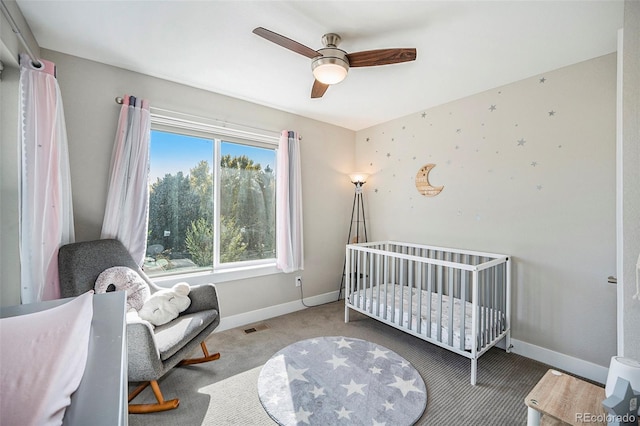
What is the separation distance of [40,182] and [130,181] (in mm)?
573

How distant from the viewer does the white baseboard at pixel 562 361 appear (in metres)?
1.94

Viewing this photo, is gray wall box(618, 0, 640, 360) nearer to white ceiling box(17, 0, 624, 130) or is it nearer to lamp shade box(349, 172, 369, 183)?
white ceiling box(17, 0, 624, 130)

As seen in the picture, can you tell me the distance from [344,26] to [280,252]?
2.21 m

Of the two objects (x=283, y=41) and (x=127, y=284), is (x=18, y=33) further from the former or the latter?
(x=127, y=284)

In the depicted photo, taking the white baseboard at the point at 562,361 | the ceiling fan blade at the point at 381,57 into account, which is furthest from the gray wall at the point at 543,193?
the ceiling fan blade at the point at 381,57

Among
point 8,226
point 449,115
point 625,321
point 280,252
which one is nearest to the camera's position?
point 625,321

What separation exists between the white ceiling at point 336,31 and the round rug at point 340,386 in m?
2.38

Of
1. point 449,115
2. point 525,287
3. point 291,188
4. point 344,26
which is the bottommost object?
point 525,287

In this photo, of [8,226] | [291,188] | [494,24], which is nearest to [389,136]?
[291,188]

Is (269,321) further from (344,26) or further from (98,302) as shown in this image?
(344,26)

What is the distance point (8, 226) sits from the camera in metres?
1.52

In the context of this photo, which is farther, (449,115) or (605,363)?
(449,115)

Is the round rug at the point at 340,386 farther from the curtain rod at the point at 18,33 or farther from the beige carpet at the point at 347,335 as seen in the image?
the curtain rod at the point at 18,33

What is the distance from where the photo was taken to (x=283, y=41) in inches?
61.5
